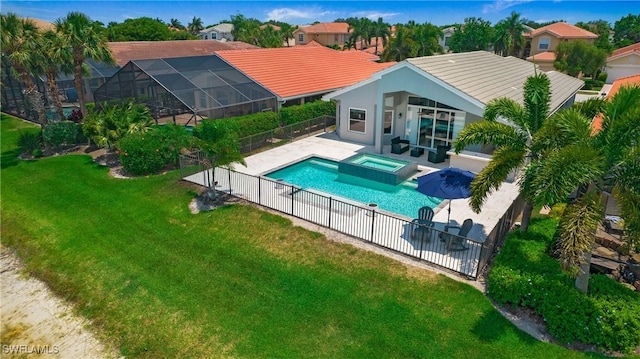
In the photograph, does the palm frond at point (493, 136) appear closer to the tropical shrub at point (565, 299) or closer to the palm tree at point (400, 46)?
the tropical shrub at point (565, 299)

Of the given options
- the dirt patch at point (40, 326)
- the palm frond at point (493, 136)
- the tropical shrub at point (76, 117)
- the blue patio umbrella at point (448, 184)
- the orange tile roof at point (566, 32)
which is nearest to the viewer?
the dirt patch at point (40, 326)

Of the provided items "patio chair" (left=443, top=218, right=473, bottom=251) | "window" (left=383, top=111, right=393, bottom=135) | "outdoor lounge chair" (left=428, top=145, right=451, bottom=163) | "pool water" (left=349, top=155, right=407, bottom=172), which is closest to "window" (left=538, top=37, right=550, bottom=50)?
"window" (left=383, top=111, right=393, bottom=135)

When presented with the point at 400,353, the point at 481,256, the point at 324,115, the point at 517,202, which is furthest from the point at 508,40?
the point at 400,353

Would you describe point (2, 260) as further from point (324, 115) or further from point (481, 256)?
point (324, 115)

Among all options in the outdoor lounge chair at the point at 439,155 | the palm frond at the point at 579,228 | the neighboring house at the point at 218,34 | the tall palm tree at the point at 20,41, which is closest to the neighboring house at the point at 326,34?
the neighboring house at the point at 218,34

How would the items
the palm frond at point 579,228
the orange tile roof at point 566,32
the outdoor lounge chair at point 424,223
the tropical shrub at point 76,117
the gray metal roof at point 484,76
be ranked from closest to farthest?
the palm frond at point 579,228, the outdoor lounge chair at point 424,223, the gray metal roof at point 484,76, the tropical shrub at point 76,117, the orange tile roof at point 566,32

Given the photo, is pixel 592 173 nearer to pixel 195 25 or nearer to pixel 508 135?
pixel 508 135
